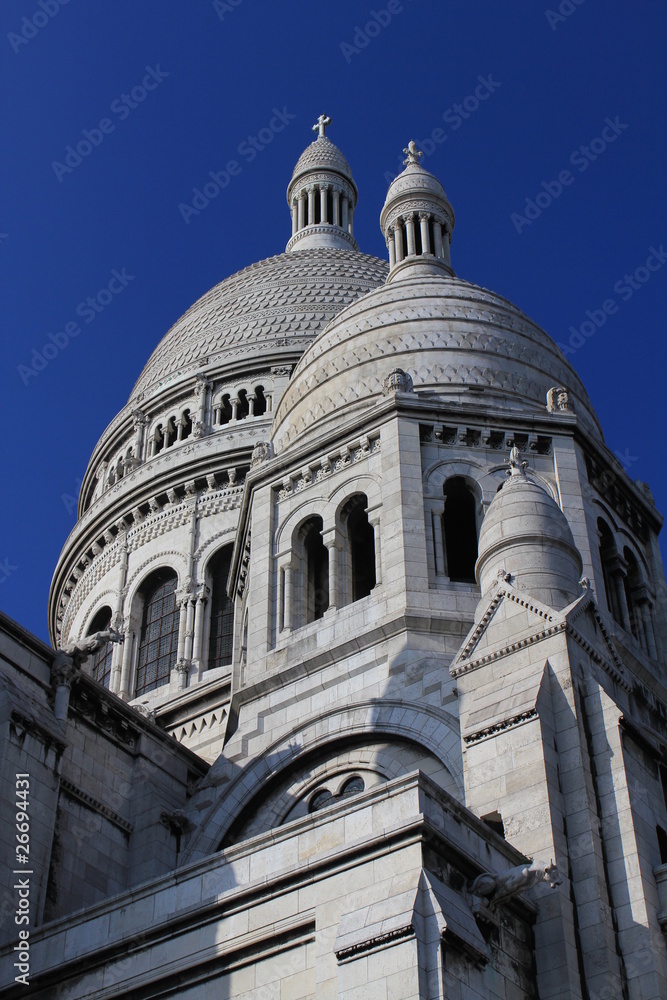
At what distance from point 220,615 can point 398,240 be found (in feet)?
40.3

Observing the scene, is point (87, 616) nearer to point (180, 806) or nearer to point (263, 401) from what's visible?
point (263, 401)

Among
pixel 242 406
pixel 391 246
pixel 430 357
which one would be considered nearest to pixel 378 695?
pixel 430 357

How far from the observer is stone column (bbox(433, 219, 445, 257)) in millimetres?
42500

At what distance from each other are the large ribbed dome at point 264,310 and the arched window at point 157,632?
30.2ft

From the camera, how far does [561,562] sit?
2544cm

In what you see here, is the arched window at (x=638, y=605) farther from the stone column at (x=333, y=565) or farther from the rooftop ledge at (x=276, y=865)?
the rooftop ledge at (x=276, y=865)

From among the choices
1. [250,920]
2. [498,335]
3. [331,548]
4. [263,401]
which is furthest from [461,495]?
[263,401]

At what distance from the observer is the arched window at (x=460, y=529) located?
31969 millimetres

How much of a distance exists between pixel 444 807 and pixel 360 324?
2008 centimetres

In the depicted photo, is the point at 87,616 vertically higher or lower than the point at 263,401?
lower

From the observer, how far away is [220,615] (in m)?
45.6

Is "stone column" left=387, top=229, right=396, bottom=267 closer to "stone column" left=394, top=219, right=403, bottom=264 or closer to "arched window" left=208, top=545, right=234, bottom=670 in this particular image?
"stone column" left=394, top=219, right=403, bottom=264

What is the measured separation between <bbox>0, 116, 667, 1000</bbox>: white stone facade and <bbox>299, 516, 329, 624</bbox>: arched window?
0.22 feet

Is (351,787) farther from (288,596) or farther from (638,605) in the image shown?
(638,605)
